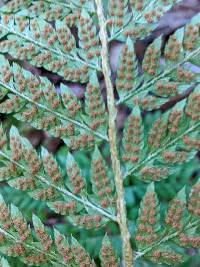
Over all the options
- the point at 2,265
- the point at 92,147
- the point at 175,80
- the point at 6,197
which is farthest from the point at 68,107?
the point at 6,197

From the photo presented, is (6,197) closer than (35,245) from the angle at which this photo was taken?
No

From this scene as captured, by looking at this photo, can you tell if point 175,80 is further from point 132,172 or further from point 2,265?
point 2,265

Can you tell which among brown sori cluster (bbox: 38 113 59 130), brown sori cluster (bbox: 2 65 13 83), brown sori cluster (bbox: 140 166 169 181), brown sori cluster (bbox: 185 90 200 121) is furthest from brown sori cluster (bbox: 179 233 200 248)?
brown sori cluster (bbox: 2 65 13 83)

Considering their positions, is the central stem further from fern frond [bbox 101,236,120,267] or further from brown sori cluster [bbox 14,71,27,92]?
brown sori cluster [bbox 14,71,27,92]

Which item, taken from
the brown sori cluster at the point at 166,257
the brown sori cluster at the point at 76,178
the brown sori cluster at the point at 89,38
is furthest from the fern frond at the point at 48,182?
the brown sori cluster at the point at 89,38

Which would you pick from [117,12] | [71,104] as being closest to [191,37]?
[117,12]

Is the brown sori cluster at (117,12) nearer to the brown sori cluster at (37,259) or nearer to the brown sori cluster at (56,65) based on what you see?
the brown sori cluster at (56,65)
